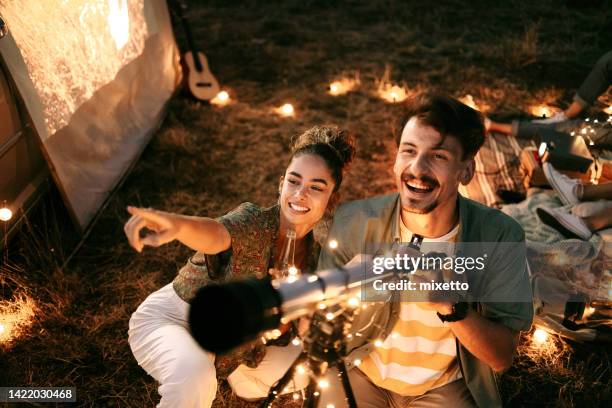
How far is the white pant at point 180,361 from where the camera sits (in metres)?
2.30

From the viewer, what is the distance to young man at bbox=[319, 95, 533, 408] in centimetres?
223

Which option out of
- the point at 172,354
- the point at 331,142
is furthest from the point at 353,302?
the point at 331,142

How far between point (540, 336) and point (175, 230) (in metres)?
3.08

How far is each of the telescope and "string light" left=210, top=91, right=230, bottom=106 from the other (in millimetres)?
5971

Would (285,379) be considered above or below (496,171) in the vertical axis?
above

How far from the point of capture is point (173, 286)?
2.80 meters

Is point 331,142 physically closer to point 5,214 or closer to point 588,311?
point 588,311

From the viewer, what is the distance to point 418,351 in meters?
2.43

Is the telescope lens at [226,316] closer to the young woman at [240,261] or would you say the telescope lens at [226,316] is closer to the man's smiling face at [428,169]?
the young woman at [240,261]

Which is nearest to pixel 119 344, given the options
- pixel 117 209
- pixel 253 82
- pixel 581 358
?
pixel 117 209

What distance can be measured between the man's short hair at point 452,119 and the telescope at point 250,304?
133 cm

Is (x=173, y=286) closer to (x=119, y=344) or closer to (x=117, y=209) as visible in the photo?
(x=119, y=344)

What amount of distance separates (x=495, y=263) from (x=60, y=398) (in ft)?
9.92

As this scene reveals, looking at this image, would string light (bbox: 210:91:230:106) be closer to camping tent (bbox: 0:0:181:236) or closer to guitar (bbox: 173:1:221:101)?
guitar (bbox: 173:1:221:101)
